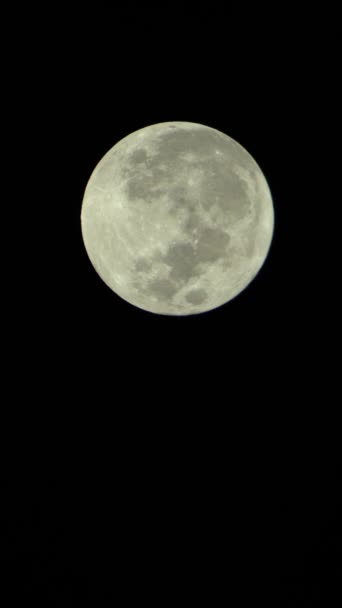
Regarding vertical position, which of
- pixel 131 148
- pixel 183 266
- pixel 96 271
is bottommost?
pixel 183 266

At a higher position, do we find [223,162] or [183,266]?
[223,162]

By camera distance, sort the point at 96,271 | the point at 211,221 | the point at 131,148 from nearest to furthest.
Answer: the point at 211,221 < the point at 131,148 < the point at 96,271

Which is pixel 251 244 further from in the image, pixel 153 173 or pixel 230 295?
pixel 153 173

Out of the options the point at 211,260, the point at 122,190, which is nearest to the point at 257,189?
the point at 211,260

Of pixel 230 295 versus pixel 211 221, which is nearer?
pixel 211 221

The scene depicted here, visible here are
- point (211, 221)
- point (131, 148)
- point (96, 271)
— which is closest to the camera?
point (211, 221)

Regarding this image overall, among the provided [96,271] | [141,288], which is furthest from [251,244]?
[96,271]

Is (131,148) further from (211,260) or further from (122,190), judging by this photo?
(211,260)
